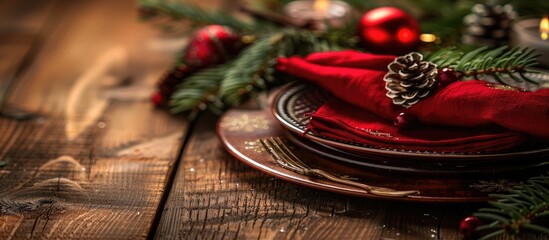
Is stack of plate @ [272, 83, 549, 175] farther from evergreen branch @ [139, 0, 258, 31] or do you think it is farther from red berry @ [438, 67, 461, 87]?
evergreen branch @ [139, 0, 258, 31]

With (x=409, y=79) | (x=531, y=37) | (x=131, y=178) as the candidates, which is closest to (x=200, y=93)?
(x=131, y=178)

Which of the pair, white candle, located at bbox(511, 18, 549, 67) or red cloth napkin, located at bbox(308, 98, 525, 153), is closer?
red cloth napkin, located at bbox(308, 98, 525, 153)

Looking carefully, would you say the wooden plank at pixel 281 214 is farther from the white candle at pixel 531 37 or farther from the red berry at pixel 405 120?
the white candle at pixel 531 37

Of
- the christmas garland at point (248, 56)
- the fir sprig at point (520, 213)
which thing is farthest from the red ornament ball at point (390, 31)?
the fir sprig at point (520, 213)

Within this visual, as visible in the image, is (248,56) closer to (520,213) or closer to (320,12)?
(320,12)

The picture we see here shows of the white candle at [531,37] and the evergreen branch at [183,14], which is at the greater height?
the white candle at [531,37]

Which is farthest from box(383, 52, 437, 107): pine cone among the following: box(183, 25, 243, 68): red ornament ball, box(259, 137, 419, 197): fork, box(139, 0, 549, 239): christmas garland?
box(183, 25, 243, 68): red ornament ball

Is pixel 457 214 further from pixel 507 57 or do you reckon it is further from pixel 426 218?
pixel 507 57
